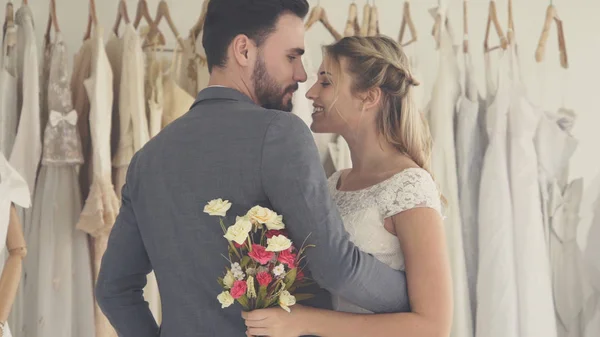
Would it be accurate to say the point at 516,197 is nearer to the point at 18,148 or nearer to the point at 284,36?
the point at 284,36

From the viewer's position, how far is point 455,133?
2637 mm

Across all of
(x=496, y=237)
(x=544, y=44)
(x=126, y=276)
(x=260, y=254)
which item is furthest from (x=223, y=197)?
(x=544, y=44)

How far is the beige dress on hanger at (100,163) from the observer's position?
95.0 inches

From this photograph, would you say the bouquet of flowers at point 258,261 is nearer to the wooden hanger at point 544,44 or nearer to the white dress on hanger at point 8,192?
the white dress on hanger at point 8,192

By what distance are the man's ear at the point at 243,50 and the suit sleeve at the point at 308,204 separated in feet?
0.64

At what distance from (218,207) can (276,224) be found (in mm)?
101

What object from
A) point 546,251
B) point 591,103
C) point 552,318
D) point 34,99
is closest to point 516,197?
point 546,251

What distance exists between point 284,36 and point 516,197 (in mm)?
1222

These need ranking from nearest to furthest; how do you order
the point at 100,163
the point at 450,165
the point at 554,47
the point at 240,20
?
the point at 240,20
the point at 100,163
the point at 450,165
the point at 554,47

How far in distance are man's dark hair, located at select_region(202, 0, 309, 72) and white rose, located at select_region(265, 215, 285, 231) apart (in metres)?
0.36

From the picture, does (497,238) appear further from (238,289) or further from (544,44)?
(238,289)

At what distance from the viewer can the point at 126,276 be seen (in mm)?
1697

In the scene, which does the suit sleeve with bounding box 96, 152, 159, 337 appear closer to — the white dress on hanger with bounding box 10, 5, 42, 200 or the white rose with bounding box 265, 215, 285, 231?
the white rose with bounding box 265, 215, 285, 231

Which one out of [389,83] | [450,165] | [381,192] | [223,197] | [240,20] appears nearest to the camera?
[223,197]
